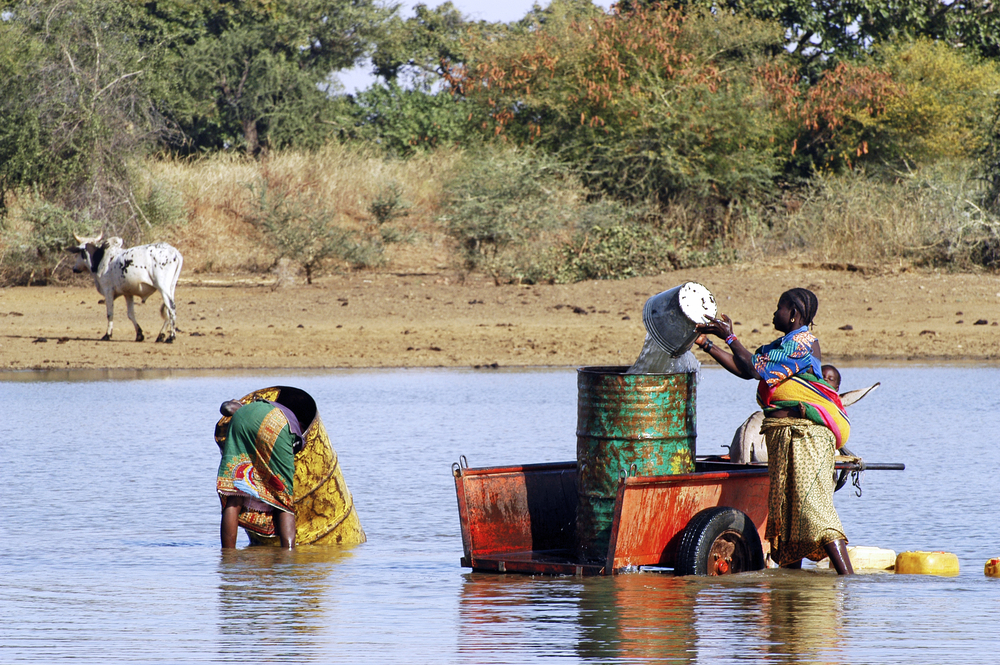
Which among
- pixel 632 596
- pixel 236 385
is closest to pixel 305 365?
pixel 236 385

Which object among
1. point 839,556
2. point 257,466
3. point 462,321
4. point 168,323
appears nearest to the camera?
point 839,556

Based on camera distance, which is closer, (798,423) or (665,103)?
(798,423)

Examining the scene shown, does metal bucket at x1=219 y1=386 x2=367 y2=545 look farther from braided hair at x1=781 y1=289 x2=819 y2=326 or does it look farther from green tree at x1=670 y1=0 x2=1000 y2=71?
green tree at x1=670 y1=0 x2=1000 y2=71

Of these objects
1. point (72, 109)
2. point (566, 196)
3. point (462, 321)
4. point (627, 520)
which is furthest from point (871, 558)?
point (72, 109)

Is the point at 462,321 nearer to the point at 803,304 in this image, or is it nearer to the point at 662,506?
the point at 662,506

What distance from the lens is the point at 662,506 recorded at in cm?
648

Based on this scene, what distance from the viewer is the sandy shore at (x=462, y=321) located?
59.3 feet

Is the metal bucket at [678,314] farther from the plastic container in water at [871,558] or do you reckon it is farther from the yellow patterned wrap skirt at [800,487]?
the plastic container in water at [871,558]

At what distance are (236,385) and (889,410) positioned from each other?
280 inches

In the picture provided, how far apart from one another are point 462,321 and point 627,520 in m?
14.2

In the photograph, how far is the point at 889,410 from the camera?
13719mm

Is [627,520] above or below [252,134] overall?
below

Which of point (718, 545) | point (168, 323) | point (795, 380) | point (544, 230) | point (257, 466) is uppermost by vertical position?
point (544, 230)

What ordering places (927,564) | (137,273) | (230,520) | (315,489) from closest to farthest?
(927,564)
(230,520)
(315,489)
(137,273)
